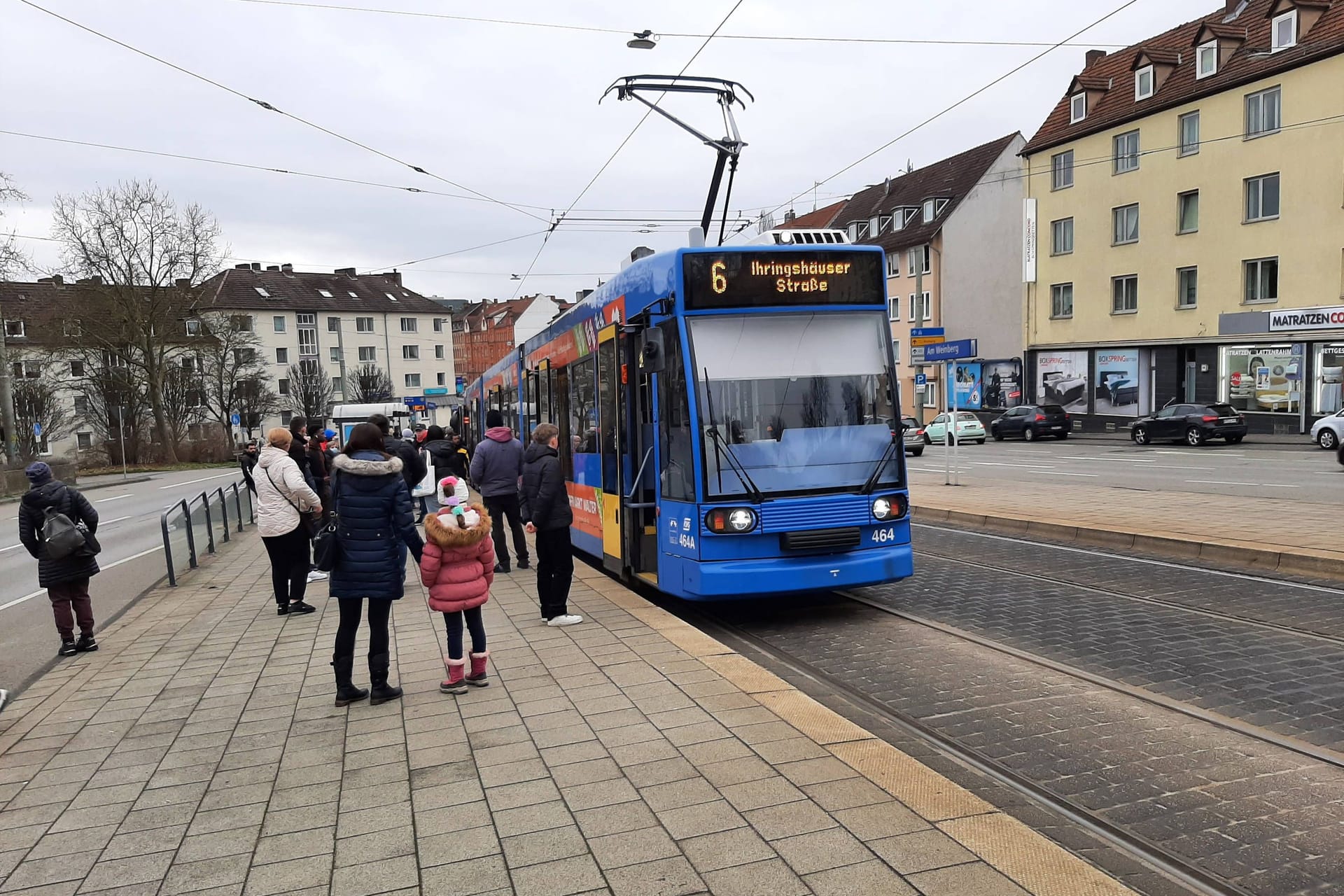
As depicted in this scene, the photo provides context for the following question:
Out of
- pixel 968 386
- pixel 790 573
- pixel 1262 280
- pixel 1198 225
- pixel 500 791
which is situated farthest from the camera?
pixel 968 386

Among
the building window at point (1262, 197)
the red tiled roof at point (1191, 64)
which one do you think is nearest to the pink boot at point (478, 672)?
the red tiled roof at point (1191, 64)

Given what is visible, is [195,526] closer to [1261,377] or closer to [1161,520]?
[1161,520]

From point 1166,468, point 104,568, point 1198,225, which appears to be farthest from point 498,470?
point 1198,225

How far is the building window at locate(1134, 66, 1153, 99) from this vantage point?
3884 cm

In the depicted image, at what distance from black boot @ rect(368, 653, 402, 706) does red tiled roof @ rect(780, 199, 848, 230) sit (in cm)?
6549

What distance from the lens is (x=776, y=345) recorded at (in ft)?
26.0

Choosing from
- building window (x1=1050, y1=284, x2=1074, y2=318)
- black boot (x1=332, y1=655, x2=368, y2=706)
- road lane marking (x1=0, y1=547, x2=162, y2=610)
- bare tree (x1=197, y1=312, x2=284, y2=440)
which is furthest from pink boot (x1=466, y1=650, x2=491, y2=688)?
bare tree (x1=197, y1=312, x2=284, y2=440)

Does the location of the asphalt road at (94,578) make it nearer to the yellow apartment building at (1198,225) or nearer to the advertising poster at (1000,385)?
the yellow apartment building at (1198,225)

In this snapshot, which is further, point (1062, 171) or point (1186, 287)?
point (1062, 171)

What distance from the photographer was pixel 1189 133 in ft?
120

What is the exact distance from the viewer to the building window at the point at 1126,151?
127 ft

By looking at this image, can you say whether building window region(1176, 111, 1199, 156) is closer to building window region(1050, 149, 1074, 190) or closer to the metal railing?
building window region(1050, 149, 1074, 190)

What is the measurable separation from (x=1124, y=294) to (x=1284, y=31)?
34.1 ft

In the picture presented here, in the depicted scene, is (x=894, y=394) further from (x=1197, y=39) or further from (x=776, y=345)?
(x=1197, y=39)
